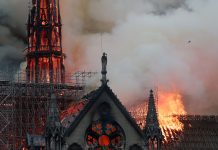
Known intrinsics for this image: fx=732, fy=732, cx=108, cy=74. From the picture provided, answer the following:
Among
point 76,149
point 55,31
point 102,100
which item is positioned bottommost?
point 76,149

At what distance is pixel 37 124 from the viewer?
130 meters

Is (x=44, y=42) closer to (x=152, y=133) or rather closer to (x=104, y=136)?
(x=152, y=133)

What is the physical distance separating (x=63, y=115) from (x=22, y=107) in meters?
44.1

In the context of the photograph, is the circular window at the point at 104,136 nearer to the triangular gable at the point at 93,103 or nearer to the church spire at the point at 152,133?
Result: the triangular gable at the point at 93,103

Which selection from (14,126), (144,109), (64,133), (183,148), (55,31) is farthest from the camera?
(55,31)

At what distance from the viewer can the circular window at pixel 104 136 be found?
81062mm

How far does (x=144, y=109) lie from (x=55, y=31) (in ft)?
136

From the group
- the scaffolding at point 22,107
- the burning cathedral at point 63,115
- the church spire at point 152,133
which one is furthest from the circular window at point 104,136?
the scaffolding at point 22,107

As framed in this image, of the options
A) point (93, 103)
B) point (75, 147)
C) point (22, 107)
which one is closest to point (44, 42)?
point (22, 107)

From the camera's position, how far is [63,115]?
90625 millimetres

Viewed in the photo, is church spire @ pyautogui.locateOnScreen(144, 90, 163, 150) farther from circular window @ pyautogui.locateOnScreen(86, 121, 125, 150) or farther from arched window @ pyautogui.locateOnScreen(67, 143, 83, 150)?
arched window @ pyautogui.locateOnScreen(67, 143, 83, 150)

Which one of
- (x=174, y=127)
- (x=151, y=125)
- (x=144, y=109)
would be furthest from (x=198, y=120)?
(x=151, y=125)

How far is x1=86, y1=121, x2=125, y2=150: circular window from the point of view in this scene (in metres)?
81.1

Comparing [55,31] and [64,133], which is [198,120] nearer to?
[55,31]
